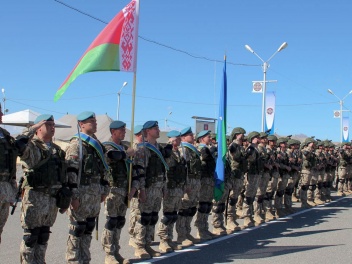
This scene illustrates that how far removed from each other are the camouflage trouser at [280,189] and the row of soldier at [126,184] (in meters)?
0.34

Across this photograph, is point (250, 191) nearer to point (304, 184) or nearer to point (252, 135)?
point (252, 135)

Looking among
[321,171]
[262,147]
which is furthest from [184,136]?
[321,171]

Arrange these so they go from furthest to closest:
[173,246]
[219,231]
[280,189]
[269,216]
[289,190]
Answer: [289,190]
[280,189]
[269,216]
[219,231]
[173,246]

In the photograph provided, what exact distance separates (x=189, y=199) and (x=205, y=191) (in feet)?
2.44

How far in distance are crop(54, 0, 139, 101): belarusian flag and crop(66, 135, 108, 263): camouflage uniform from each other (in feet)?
2.84

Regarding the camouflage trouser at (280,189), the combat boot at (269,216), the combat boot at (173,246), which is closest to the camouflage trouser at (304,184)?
the camouflage trouser at (280,189)

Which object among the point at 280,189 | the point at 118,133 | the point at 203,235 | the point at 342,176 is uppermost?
the point at 118,133

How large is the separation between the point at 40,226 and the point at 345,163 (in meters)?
16.4

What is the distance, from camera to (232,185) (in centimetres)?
974

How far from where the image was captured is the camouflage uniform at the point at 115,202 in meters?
6.39

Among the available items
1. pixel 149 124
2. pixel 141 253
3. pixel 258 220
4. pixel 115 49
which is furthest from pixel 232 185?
pixel 115 49

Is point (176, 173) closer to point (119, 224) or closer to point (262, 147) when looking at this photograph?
point (119, 224)

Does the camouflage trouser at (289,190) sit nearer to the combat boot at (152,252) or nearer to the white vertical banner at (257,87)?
the combat boot at (152,252)

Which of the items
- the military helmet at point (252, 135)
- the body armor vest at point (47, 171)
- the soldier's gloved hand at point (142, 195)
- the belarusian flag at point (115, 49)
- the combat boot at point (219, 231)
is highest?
the belarusian flag at point (115, 49)
